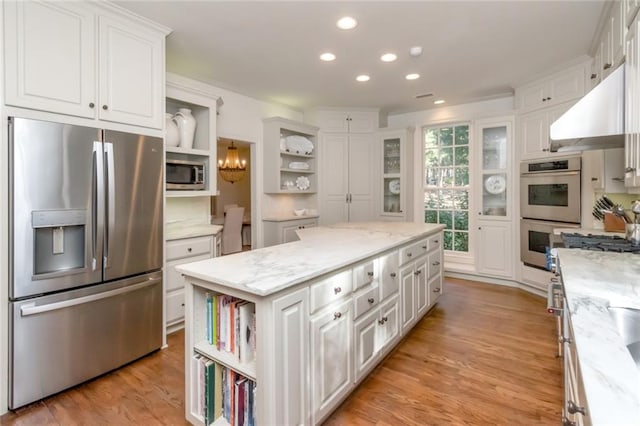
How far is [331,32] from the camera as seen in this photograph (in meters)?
2.70

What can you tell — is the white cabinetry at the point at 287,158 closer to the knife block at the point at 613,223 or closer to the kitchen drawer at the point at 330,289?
the kitchen drawer at the point at 330,289

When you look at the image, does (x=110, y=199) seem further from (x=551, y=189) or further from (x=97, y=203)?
(x=551, y=189)

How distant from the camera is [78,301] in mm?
2059

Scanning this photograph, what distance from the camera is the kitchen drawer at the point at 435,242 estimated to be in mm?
3148

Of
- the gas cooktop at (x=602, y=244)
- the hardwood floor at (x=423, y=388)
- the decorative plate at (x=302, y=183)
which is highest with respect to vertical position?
the decorative plate at (x=302, y=183)

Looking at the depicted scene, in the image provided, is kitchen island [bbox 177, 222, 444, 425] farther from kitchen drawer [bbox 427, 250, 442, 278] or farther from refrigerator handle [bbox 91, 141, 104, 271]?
kitchen drawer [bbox 427, 250, 442, 278]

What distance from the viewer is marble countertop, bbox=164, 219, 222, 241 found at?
9.67ft

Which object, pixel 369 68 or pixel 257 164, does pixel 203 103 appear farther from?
pixel 369 68

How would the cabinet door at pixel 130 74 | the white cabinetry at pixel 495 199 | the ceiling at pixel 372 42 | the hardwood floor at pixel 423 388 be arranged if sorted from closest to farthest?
the hardwood floor at pixel 423 388 < the cabinet door at pixel 130 74 < the ceiling at pixel 372 42 < the white cabinetry at pixel 495 199

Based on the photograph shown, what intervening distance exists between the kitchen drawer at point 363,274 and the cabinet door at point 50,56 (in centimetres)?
204

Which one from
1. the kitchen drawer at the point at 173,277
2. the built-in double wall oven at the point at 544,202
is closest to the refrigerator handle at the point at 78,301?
the kitchen drawer at the point at 173,277

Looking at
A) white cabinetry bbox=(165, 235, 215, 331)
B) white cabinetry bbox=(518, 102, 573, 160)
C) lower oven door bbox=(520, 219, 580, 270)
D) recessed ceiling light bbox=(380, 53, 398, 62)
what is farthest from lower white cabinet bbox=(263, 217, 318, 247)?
white cabinetry bbox=(518, 102, 573, 160)

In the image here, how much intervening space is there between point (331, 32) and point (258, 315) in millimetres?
2381

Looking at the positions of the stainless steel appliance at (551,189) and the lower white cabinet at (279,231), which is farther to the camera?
the lower white cabinet at (279,231)
